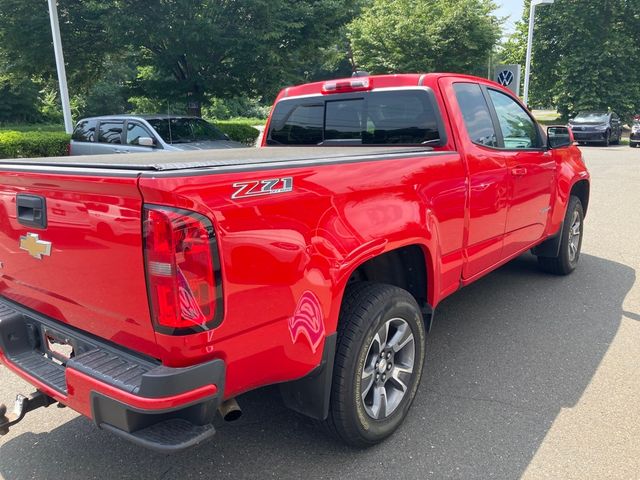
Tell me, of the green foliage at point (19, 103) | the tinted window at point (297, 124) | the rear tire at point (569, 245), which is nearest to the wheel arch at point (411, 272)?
the tinted window at point (297, 124)

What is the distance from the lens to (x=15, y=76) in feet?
53.0

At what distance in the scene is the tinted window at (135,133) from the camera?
1035 cm

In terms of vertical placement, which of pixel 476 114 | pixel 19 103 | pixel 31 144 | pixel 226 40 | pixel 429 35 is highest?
pixel 429 35

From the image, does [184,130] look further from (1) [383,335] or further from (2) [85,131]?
(1) [383,335]

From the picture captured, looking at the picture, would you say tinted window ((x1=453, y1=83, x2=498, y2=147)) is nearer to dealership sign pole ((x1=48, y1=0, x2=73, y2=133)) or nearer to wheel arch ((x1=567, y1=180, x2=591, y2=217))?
wheel arch ((x1=567, y1=180, x2=591, y2=217))

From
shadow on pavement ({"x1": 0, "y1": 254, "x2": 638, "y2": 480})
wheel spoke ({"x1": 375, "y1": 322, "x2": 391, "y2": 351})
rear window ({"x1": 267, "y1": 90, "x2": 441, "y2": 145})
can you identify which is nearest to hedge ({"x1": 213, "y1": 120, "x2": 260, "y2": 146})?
rear window ({"x1": 267, "y1": 90, "x2": 441, "y2": 145})

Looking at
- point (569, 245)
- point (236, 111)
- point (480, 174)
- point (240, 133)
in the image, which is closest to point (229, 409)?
point (480, 174)

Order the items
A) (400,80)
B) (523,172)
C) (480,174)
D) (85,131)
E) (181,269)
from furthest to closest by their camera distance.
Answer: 1. (85,131)
2. (523,172)
3. (400,80)
4. (480,174)
5. (181,269)

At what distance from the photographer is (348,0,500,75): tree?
29.3 meters

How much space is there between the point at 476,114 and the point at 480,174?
0.54 m

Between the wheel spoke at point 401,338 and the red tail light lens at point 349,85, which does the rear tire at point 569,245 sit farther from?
the wheel spoke at point 401,338

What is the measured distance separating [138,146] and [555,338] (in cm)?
864

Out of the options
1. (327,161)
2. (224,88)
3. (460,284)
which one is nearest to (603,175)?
(224,88)

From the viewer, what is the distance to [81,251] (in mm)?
2129
